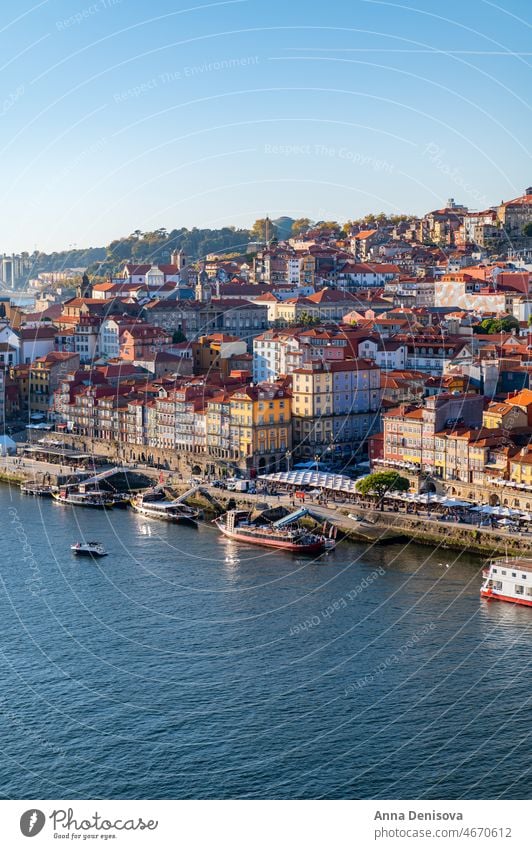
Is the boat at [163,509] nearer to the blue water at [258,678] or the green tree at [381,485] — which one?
the green tree at [381,485]

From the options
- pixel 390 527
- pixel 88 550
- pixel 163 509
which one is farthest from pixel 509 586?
pixel 163 509

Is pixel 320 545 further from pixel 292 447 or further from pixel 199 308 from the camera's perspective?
pixel 199 308

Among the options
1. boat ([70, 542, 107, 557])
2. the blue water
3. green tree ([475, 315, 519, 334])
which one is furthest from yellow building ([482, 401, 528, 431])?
green tree ([475, 315, 519, 334])

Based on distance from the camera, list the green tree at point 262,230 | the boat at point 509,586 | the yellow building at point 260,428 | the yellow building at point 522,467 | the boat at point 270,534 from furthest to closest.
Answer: the green tree at point 262,230, the yellow building at point 260,428, the yellow building at point 522,467, the boat at point 270,534, the boat at point 509,586

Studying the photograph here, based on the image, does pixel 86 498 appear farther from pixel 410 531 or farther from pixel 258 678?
pixel 258 678

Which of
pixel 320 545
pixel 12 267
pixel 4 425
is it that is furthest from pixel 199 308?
pixel 12 267

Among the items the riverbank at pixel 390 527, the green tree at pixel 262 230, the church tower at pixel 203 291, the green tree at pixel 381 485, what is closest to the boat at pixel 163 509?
the riverbank at pixel 390 527
